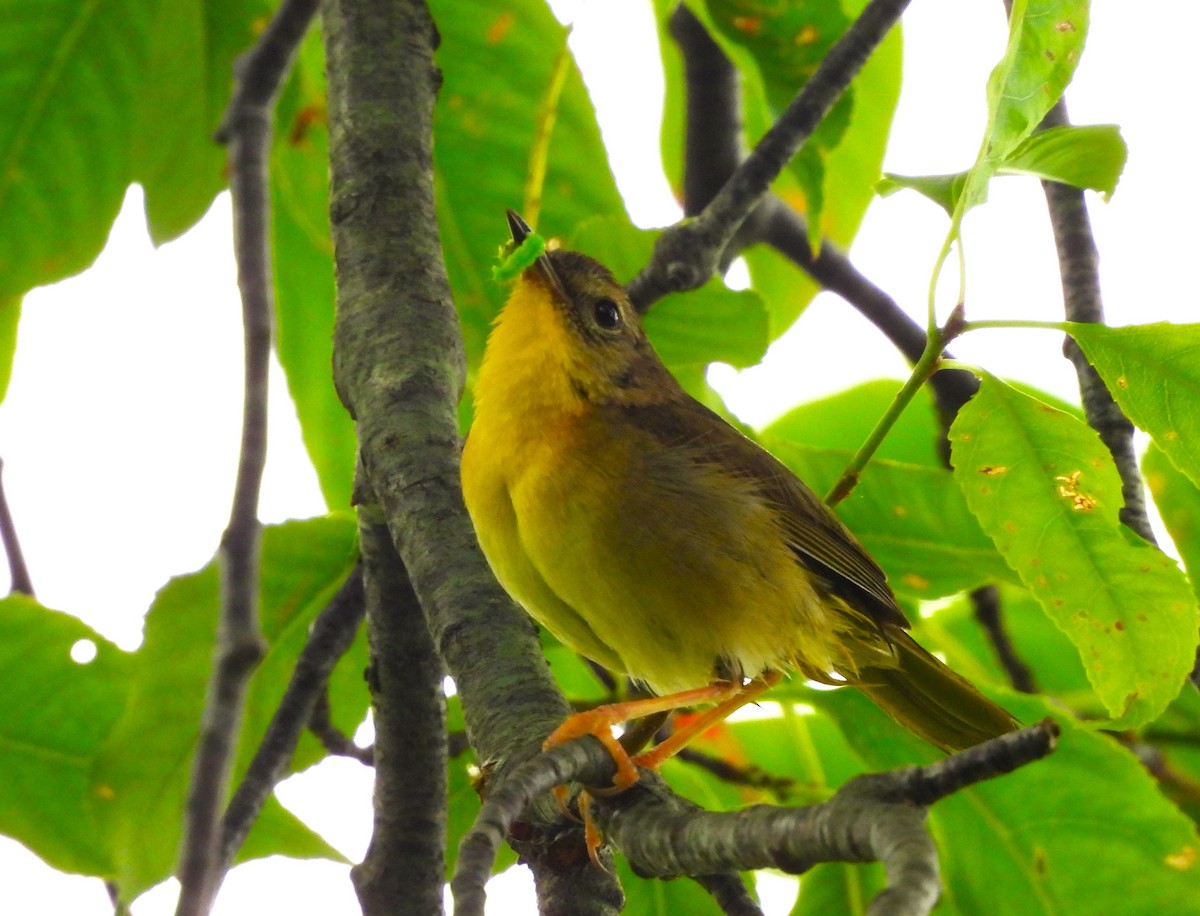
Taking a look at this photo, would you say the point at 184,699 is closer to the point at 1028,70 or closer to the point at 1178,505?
the point at 1028,70

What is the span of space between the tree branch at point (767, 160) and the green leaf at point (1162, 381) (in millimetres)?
863

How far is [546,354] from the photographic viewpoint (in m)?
3.57

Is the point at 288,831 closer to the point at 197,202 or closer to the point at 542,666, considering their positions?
the point at 542,666

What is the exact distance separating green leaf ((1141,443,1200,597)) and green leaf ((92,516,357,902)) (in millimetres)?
2063

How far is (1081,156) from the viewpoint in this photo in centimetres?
257

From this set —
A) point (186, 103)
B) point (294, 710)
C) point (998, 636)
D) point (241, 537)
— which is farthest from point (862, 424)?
point (241, 537)

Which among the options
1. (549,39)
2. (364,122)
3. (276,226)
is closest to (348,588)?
(364,122)

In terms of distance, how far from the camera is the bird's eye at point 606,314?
12.0ft

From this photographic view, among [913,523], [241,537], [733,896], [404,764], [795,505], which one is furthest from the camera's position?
[795,505]

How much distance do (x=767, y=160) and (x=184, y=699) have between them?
1.73 meters

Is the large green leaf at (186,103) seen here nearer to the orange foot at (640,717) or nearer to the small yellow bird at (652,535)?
the small yellow bird at (652,535)

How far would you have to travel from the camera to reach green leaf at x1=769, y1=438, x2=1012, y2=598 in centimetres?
319

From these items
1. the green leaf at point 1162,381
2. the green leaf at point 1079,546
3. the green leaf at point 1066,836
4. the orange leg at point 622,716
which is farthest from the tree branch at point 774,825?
the green leaf at point 1066,836

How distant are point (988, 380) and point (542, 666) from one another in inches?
39.0
